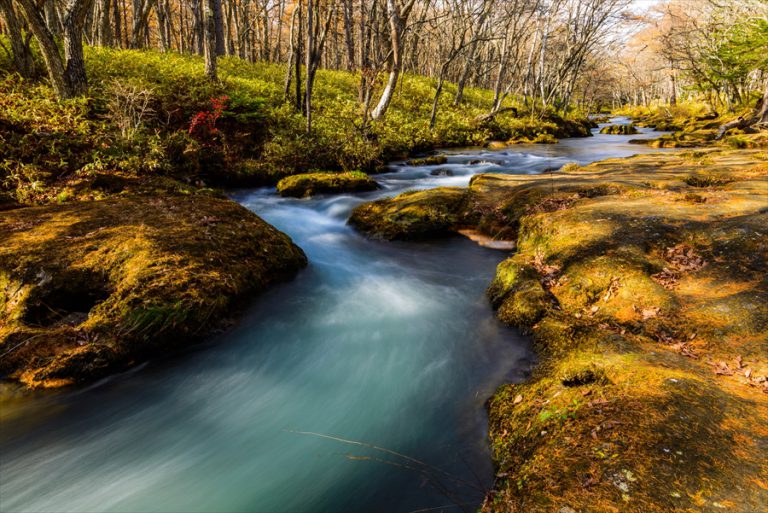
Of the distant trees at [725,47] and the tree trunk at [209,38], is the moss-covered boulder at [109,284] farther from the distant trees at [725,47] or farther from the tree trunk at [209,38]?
the distant trees at [725,47]

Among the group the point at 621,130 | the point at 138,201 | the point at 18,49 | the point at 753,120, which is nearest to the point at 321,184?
the point at 138,201

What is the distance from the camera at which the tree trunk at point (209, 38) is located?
13938mm

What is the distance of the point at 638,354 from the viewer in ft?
10.7

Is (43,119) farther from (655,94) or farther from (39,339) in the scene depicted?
(655,94)

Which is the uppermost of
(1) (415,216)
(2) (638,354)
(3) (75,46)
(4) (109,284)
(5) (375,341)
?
(3) (75,46)

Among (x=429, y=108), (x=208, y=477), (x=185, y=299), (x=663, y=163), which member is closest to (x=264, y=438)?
(x=208, y=477)

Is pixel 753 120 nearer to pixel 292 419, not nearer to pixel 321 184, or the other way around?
pixel 321 184

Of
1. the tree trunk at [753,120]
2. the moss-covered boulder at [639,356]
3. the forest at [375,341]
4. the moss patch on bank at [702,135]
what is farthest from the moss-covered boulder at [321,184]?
the tree trunk at [753,120]

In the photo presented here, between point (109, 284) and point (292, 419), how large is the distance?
2.68 m

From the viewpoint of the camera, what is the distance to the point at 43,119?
8633 millimetres

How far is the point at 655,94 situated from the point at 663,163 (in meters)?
89.9

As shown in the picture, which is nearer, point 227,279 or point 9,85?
point 227,279

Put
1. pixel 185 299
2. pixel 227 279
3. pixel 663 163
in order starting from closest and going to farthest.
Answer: pixel 185 299 → pixel 227 279 → pixel 663 163

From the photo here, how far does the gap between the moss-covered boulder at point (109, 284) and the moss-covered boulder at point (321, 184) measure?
496 cm
